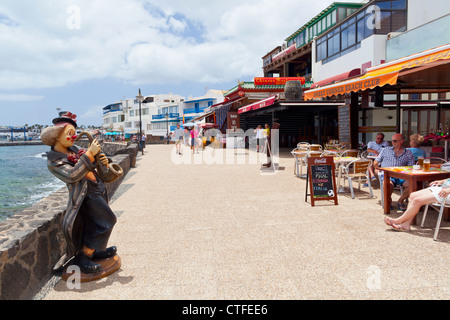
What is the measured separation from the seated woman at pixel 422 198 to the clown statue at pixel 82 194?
3.49 m

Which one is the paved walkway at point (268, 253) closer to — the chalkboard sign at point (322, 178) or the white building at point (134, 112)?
the chalkboard sign at point (322, 178)

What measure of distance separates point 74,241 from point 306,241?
8.52 ft

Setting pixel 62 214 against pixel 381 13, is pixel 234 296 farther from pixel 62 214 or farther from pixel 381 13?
pixel 381 13

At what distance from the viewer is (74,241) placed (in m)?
3.05

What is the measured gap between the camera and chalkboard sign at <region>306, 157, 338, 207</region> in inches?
227

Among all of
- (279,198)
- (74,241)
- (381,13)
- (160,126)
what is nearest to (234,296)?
(74,241)

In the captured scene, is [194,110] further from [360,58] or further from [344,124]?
[344,124]

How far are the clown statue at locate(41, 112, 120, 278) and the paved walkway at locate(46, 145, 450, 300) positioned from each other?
27cm

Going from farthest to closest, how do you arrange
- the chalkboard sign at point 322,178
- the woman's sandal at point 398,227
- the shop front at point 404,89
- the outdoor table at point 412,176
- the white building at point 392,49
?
the white building at point 392,49
the shop front at point 404,89
the chalkboard sign at point 322,178
the outdoor table at point 412,176
the woman's sandal at point 398,227

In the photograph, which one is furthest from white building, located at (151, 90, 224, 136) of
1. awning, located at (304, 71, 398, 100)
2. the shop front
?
awning, located at (304, 71, 398, 100)

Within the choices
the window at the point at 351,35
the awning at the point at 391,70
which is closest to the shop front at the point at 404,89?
the awning at the point at 391,70

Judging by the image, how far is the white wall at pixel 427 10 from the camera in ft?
54.9

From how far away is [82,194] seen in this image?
9.80ft

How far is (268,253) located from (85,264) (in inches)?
74.4
